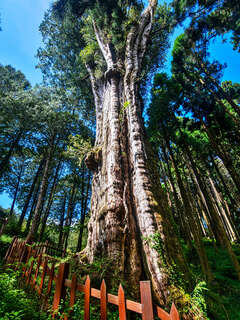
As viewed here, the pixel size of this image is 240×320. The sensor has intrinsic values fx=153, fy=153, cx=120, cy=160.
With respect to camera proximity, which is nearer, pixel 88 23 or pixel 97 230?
pixel 97 230

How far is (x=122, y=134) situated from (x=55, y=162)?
33.9 ft

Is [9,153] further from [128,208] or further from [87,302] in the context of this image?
[87,302]

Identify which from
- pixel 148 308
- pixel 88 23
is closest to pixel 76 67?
pixel 88 23

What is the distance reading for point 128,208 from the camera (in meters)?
3.43

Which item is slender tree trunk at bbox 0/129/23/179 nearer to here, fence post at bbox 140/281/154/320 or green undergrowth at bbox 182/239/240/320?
green undergrowth at bbox 182/239/240/320

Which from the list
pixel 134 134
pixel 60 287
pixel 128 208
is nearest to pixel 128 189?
pixel 128 208

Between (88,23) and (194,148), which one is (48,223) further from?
(88,23)

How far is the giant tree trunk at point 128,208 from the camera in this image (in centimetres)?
268

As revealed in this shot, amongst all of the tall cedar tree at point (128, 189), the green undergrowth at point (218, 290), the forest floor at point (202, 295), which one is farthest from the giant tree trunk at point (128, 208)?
the forest floor at point (202, 295)

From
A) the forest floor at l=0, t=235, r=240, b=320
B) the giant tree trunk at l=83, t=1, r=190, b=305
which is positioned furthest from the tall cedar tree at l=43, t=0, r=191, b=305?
the forest floor at l=0, t=235, r=240, b=320

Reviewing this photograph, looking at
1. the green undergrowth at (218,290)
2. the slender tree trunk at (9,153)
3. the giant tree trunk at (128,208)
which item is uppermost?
the slender tree trunk at (9,153)

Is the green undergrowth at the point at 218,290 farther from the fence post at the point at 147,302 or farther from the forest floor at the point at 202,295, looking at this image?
the fence post at the point at 147,302

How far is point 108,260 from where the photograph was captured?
9.18 feet

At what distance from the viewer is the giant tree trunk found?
8.80ft
